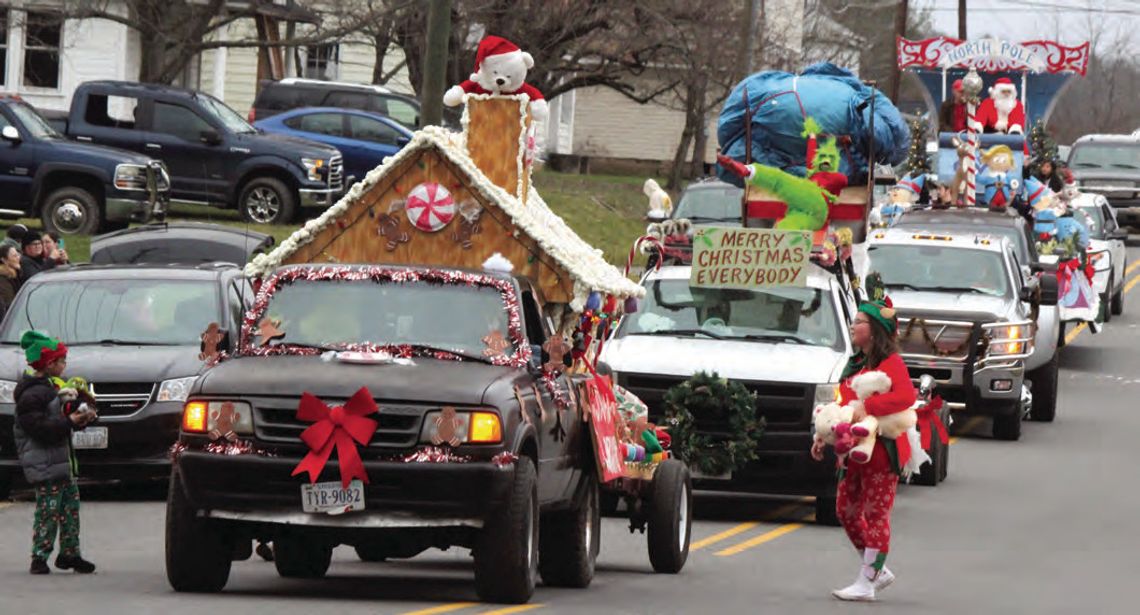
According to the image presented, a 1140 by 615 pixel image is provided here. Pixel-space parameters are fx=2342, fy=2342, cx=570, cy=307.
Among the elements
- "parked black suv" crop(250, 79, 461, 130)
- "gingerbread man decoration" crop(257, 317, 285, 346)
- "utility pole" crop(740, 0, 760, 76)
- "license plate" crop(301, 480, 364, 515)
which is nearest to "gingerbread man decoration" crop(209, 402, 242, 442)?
"license plate" crop(301, 480, 364, 515)

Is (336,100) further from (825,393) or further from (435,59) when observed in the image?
(825,393)

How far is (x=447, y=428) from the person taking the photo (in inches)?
436

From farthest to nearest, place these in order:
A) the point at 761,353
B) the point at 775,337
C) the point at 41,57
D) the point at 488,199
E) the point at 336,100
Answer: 1. the point at 41,57
2. the point at 336,100
3. the point at 775,337
4. the point at 761,353
5. the point at 488,199

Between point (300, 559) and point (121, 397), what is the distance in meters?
4.39

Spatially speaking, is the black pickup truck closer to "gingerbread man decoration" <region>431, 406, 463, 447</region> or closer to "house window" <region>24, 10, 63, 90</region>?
"gingerbread man decoration" <region>431, 406, 463, 447</region>

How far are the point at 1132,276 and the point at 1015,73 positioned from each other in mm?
11590

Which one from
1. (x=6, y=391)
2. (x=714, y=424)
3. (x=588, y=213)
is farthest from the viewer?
(x=588, y=213)

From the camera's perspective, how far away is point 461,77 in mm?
41438

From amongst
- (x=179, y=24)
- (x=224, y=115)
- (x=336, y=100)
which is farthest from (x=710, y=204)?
(x=179, y=24)

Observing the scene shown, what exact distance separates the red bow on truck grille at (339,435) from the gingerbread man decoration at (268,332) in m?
1.03

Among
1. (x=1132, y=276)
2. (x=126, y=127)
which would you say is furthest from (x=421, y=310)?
(x=1132, y=276)

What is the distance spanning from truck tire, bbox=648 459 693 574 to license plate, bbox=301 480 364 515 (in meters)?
2.96

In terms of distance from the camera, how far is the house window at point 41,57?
44625 millimetres

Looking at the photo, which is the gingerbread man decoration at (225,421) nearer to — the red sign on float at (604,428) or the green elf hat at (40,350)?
the green elf hat at (40,350)
